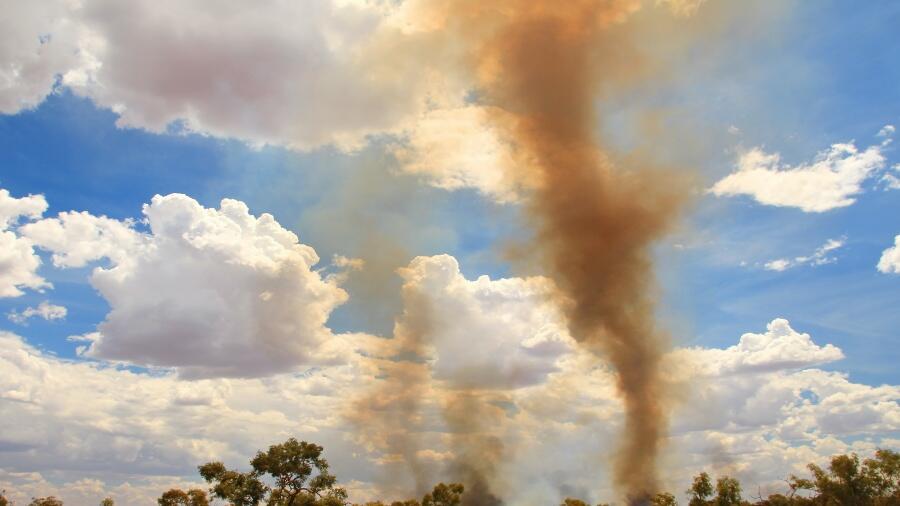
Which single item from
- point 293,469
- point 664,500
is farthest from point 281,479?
point 664,500

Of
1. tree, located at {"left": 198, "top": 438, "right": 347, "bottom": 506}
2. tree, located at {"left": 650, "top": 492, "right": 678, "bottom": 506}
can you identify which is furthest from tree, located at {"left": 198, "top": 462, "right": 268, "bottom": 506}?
tree, located at {"left": 650, "top": 492, "right": 678, "bottom": 506}

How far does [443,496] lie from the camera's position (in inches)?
3450

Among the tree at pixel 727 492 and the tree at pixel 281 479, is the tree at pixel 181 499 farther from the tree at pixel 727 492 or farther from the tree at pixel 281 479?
the tree at pixel 727 492

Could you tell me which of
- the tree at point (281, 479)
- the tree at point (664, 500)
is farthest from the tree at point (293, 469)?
the tree at point (664, 500)

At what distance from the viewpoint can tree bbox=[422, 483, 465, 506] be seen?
87250mm

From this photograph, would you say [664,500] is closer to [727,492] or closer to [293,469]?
[727,492]

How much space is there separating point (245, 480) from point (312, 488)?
9.12 metres

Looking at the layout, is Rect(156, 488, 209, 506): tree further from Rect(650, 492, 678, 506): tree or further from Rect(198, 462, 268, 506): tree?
Rect(650, 492, 678, 506): tree

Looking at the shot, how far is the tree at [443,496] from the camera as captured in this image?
87.2 metres

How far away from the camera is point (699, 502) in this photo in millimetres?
105688

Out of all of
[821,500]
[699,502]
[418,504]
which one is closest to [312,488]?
[418,504]

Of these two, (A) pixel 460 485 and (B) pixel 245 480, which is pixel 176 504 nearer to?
(B) pixel 245 480

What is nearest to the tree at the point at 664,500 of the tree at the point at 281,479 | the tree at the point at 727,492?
the tree at the point at 727,492

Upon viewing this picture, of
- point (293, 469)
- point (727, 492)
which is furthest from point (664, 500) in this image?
point (293, 469)
